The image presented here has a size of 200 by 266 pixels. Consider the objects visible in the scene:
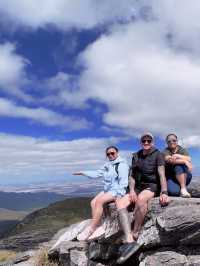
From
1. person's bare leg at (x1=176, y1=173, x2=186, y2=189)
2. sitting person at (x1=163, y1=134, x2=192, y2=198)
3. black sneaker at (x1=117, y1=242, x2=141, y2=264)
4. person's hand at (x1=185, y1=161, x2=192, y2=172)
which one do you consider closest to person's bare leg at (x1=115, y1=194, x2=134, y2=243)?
black sneaker at (x1=117, y1=242, x2=141, y2=264)

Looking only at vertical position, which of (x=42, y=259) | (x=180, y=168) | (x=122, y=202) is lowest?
(x=42, y=259)

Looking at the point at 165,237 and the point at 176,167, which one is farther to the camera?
the point at 176,167

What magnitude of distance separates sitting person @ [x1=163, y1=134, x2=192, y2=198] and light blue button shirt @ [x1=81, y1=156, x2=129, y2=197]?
79.6 inches

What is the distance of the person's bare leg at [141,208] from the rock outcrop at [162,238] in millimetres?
288

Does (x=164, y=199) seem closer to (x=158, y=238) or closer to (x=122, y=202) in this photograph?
(x=158, y=238)

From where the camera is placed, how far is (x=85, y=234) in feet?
69.8

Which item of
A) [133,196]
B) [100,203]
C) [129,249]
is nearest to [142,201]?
[133,196]

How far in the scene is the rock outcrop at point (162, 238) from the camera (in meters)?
16.0

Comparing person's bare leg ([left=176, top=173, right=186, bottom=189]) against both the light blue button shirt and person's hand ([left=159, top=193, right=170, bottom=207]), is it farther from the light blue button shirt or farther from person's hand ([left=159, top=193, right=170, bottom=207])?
the light blue button shirt

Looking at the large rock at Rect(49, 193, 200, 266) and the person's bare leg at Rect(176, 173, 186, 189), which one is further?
the person's bare leg at Rect(176, 173, 186, 189)

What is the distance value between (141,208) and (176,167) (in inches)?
100

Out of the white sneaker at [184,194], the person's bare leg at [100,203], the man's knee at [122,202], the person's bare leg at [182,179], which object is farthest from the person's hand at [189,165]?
the person's bare leg at [100,203]

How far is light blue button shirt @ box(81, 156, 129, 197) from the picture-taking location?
1872cm

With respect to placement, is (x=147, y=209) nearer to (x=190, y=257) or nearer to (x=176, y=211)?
(x=176, y=211)
